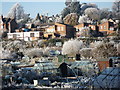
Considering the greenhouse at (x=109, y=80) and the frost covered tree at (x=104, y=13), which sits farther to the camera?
the frost covered tree at (x=104, y=13)

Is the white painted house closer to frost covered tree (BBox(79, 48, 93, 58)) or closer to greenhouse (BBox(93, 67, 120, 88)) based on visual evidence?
frost covered tree (BBox(79, 48, 93, 58))

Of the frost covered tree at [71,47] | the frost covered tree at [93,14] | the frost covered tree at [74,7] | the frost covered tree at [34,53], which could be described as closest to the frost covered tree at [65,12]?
the frost covered tree at [74,7]

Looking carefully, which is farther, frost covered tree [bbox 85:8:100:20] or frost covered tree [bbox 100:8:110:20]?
frost covered tree [bbox 85:8:100:20]

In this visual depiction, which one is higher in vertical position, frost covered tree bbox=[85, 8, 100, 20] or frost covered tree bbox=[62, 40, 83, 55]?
frost covered tree bbox=[85, 8, 100, 20]

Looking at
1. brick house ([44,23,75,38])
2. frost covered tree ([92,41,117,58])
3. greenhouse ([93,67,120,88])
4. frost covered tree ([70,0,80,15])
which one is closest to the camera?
greenhouse ([93,67,120,88])

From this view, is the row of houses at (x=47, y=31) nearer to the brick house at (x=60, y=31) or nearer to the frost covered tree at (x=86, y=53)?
the brick house at (x=60, y=31)

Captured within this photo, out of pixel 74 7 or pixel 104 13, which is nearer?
pixel 104 13

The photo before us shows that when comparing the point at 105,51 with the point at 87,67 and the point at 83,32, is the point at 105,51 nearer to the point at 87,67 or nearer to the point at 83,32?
the point at 87,67

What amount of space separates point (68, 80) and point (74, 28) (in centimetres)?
685

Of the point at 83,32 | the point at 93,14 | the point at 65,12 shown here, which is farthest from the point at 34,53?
the point at 93,14

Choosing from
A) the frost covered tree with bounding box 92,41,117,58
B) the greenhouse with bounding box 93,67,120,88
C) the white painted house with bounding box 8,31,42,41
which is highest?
the white painted house with bounding box 8,31,42,41

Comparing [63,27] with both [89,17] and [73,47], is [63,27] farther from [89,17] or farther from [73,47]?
[89,17]

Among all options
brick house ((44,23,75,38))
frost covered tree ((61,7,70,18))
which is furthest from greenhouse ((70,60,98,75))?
frost covered tree ((61,7,70,18))

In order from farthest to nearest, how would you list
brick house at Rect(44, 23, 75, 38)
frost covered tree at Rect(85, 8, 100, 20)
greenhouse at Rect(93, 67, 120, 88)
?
frost covered tree at Rect(85, 8, 100, 20)
brick house at Rect(44, 23, 75, 38)
greenhouse at Rect(93, 67, 120, 88)
